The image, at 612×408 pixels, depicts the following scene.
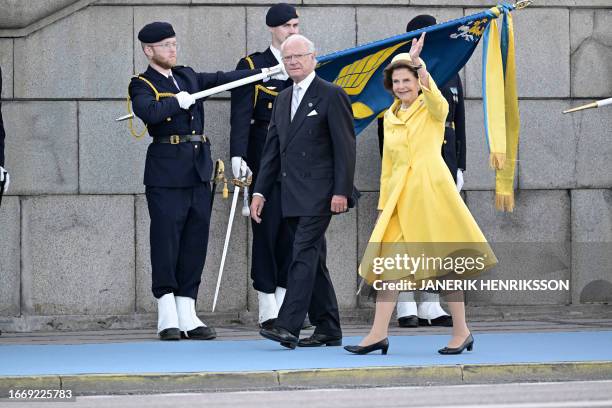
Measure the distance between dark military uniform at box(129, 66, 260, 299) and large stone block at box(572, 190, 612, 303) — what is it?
12.1ft

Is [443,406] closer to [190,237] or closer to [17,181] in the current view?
[190,237]

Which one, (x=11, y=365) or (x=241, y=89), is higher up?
(x=241, y=89)

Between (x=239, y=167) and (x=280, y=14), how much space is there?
1.27 m

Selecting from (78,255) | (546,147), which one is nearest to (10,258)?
(78,255)

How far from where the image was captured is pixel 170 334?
1215 cm

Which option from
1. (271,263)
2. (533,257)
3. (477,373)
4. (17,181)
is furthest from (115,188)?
(477,373)

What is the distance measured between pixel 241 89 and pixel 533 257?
331 centimetres

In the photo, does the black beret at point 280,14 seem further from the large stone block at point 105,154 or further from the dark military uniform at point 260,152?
the large stone block at point 105,154

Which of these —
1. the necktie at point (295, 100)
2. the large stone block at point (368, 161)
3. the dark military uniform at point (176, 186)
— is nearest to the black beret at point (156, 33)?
the dark military uniform at point (176, 186)

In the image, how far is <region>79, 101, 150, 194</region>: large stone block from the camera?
13523 mm

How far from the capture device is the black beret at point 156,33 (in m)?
12.1

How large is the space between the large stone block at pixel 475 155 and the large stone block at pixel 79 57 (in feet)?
10.1

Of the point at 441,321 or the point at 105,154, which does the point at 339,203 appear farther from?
the point at 105,154

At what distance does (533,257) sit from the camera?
14.2m
